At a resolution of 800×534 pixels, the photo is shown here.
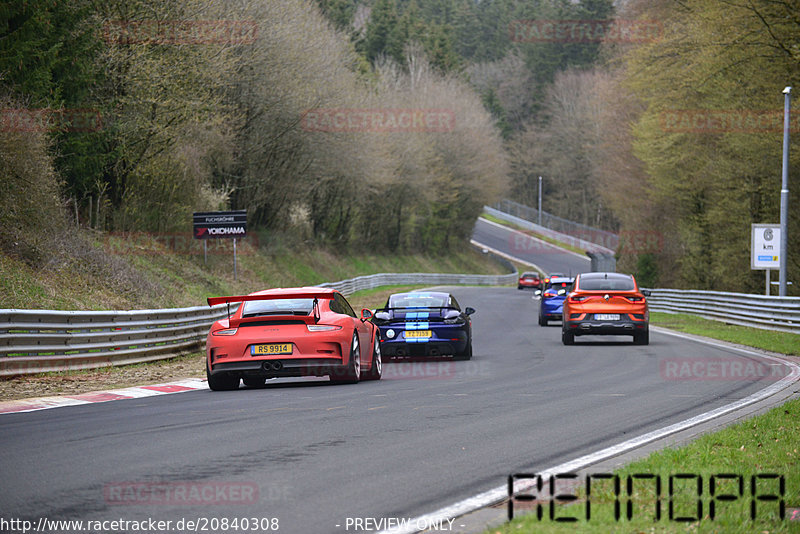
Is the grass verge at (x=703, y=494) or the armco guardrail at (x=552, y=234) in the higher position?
the armco guardrail at (x=552, y=234)

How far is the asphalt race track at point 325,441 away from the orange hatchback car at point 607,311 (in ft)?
23.1

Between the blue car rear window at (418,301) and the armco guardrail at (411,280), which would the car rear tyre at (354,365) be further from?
the armco guardrail at (411,280)

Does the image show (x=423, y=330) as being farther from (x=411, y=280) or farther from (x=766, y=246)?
(x=411, y=280)

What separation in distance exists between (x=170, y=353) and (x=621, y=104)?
42.7 meters

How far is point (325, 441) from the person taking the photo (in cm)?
930

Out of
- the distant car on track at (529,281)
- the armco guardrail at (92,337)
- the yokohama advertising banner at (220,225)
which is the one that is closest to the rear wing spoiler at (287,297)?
the armco guardrail at (92,337)

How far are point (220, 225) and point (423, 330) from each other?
18565 mm

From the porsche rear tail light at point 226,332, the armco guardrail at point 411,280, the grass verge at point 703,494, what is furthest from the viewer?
the armco guardrail at point 411,280

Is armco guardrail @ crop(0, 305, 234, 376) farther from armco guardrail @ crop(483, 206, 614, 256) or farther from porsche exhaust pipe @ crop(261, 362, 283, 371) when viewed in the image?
armco guardrail @ crop(483, 206, 614, 256)

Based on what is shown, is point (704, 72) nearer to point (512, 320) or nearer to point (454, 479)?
point (512, 320)

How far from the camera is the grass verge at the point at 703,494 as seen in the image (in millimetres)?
5816

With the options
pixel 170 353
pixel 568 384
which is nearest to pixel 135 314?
pixel 170 353

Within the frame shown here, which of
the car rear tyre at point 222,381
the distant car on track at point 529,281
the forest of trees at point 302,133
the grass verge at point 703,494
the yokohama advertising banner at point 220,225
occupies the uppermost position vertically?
the forest of trees at point 302,133

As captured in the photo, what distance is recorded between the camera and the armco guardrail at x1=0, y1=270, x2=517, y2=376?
15195mm
